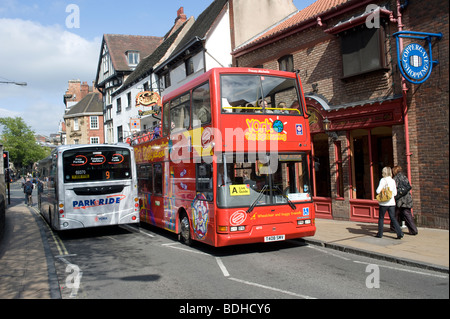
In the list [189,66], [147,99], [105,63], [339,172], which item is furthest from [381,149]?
[105,63]

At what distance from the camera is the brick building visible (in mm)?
10766

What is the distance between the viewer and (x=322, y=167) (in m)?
14.8

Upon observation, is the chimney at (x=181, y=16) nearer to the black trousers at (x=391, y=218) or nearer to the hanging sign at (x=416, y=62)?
the hanging sign at (x=416, y=62)

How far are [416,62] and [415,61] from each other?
4 centimetres

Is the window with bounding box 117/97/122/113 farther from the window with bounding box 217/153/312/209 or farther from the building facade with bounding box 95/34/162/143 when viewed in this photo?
the window with bounding box 217/153/312/209

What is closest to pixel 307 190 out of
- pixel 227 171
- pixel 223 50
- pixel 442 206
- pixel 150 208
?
pixel 227 171

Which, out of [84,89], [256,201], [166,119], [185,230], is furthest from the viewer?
[84,89]

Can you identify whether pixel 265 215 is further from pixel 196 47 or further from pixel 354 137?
pixel 196 47

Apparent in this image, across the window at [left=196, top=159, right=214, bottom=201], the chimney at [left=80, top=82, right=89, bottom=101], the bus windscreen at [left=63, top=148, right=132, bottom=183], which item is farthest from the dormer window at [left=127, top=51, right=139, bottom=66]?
the window at [left=196, top=159, right=214, bottom=201]

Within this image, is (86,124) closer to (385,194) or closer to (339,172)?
(339,172)

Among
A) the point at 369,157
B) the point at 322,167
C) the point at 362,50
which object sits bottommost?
the point at 322,167

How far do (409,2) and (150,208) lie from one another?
10409 mm

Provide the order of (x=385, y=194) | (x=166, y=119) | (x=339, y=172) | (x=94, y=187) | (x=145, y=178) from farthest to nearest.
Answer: (x=145, y=178)
(x=339, y=172)
(x=94, y=187)
(x=166, y=119)
(x=385, y=194)

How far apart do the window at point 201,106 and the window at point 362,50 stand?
603cm
